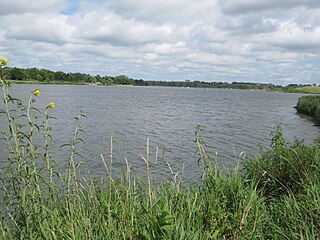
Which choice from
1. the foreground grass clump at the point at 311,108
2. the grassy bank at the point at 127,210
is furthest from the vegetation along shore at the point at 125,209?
the foreground grass clump at the point at 311,108

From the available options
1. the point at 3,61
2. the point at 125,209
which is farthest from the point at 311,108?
the point at 3,61

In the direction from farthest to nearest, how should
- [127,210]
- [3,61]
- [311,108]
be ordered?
[311,108]
[127,210]
[3,61]

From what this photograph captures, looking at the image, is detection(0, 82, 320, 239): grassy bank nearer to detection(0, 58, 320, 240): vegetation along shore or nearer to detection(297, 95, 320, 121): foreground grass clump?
detection(0, 58, 320, 240): vegetation along shore

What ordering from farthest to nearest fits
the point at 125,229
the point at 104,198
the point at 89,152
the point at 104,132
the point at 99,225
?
the point at 104,132 < the point at 89,152 < the point at 104,198 < the point at 99,225 < the point at 125,229

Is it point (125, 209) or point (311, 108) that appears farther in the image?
point (311, 108)

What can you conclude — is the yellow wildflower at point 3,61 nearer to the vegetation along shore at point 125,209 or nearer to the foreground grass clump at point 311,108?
the vegetation along shore at point 125,209

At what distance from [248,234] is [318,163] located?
12.6ft

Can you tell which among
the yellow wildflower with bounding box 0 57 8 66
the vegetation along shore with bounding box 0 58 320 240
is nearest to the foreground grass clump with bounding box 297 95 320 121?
the vegetation along shore with bounding box 0 58 320 240

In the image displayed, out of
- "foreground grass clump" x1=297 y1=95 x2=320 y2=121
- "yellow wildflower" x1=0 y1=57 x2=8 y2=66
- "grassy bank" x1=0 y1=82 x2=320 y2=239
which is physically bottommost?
"foreground grass clump" x1=297 y1=95 x2=320 y2=121

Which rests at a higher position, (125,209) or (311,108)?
(125,209)

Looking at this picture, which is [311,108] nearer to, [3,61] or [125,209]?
[125,209]

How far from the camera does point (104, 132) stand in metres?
26.8

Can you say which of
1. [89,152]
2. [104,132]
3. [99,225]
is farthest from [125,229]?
[104,132]

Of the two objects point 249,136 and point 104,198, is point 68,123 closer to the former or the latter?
point 249,136
